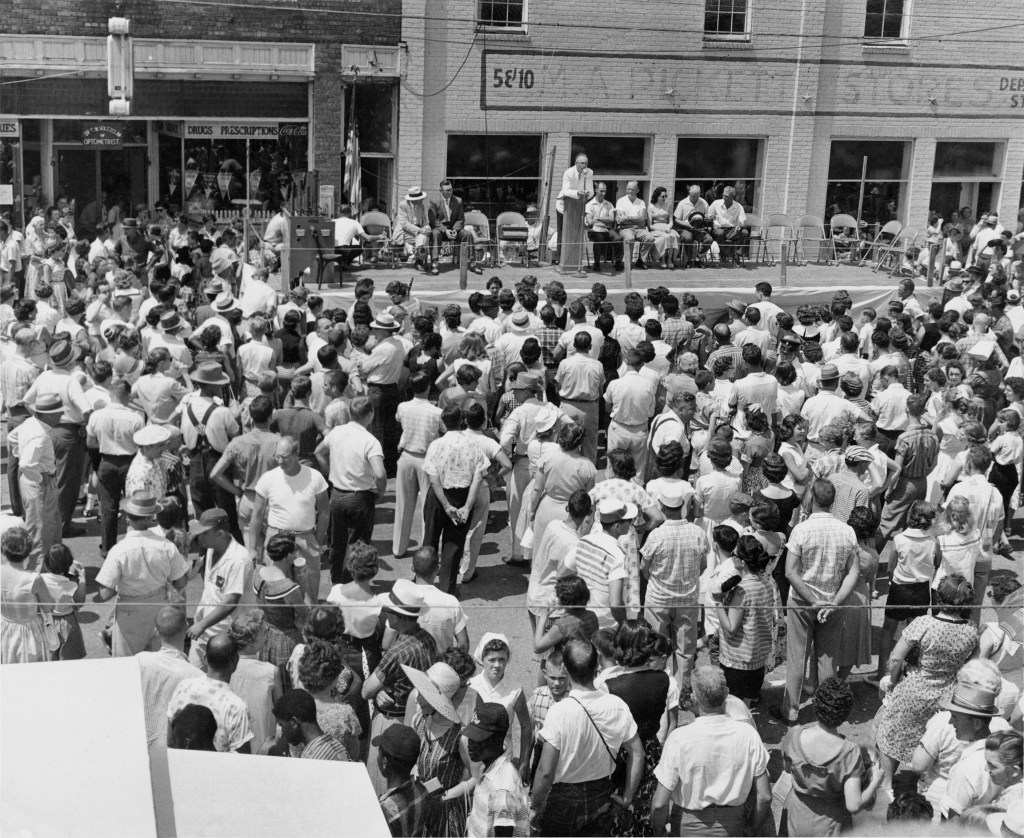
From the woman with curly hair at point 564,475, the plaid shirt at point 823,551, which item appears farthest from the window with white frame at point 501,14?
the plaid shirt at point 823,551

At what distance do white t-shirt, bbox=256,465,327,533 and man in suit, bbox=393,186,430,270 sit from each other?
38.6 feet

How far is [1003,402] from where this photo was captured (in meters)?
12.6

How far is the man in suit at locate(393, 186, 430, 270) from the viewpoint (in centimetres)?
2027

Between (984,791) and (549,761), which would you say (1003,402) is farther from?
(549,761)

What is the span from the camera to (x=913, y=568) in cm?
839

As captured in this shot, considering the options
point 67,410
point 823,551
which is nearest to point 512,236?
point 67,410

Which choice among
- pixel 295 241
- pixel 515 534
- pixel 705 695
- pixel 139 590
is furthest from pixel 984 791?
pixel 295 241

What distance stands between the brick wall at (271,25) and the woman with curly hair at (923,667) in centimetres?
1820

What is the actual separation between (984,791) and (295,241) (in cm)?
1448

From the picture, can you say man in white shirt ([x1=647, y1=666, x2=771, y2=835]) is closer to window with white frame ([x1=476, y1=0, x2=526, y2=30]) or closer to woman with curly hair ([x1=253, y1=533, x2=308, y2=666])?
woman with curly hair ([x1=253, y1=533, x2=308, y2=666])

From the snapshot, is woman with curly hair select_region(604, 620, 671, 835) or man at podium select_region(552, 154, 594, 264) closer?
woman with curly hair select_region(604, 620, 671, 835)

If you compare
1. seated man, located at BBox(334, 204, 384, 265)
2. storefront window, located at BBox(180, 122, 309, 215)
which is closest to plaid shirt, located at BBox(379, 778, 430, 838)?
seated man, located at BBox(334, 204, 384, 265)

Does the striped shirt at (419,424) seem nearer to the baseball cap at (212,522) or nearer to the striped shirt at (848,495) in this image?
the baseball cap at (212,522)

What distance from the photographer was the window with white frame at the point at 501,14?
23562 millimetres
